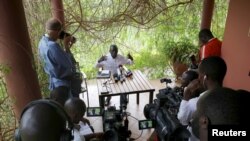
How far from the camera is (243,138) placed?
1.07m

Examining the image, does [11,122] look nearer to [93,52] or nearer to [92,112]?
[92,112]

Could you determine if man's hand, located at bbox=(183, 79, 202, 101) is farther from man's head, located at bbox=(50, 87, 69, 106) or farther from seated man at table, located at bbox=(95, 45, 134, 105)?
seated man at table, located at bbox=(95, 45, 134, 105)

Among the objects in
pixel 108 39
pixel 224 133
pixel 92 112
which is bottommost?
pixel 92 112

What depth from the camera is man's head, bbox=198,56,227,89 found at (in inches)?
72.4

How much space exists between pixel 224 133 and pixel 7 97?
5.76 feet

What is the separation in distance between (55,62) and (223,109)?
2034mm

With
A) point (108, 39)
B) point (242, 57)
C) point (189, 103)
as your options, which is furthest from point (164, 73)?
point (189, 103)

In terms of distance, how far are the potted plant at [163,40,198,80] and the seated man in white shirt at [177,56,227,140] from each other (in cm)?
278

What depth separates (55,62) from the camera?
2.76 meters

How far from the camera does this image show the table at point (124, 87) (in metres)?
3.47

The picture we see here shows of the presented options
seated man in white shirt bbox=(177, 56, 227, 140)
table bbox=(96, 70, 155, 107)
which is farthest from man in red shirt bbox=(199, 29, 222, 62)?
seated man in white shirt bbox=(177, 56, 227, 140)

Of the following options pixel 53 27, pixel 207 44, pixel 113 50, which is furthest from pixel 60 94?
pixel 207 44

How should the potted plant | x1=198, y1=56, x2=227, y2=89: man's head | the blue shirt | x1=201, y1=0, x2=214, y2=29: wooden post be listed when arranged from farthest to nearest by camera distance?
the potted plant, x1=201, y1=0, x2=214, y2=29: wooden post, the blue shirt, x1=198, y1=56, x2=227, y2=89: man's head

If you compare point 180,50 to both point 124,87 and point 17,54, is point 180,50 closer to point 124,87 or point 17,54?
point 124,87
